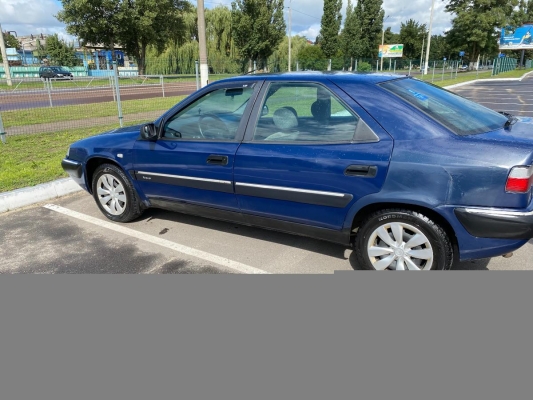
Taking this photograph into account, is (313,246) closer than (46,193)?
Yes

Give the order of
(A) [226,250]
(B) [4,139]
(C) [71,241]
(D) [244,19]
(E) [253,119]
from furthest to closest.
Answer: (D) [244,19] → (B) [4,139] → (C) [71,241] → (A) [226,250] → (E) [253,119]

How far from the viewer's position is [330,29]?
171 feet

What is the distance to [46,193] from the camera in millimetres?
5625

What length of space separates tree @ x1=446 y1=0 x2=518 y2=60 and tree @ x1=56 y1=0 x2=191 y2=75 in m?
38.4

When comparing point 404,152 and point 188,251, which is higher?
point 404,152

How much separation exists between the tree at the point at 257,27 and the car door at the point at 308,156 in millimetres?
40732

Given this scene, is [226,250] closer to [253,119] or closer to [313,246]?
[313,246]

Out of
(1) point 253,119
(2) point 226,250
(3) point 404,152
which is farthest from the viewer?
(2) point 226,250

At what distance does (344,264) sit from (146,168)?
7.23 feet

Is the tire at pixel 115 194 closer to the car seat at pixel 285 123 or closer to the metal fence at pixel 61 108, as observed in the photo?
the car seat at pixel 285 123

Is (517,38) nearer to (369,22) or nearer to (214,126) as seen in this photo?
(369,22)

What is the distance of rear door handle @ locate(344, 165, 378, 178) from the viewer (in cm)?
284

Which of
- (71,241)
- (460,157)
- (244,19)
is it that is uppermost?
(244,19)

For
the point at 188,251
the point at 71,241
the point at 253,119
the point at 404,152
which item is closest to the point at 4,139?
the point at 71,241
